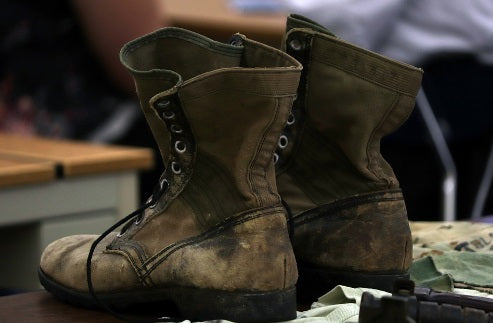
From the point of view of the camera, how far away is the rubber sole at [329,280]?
117 cm

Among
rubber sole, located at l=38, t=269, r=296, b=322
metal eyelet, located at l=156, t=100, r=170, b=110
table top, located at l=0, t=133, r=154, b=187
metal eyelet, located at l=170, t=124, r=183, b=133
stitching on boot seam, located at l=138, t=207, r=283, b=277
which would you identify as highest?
metal eyelet, located at l=156, t=100, r=170, b=110

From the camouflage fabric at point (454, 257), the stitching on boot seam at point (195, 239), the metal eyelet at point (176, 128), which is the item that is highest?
the metal eyelet at point (176, 128)

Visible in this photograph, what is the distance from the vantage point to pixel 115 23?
125 inches

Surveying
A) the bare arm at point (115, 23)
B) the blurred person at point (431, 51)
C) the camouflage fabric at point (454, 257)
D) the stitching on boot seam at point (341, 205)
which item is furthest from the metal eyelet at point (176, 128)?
the bare arm at point (115, 23)

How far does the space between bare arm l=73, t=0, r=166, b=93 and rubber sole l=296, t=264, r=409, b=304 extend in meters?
2.01

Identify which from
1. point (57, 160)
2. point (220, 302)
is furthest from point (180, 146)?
point (57, 160)

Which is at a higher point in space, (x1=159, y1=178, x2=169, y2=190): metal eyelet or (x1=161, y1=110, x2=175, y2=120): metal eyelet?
(x1=161, y1=110, x2=175, y2=120): metal eyelet

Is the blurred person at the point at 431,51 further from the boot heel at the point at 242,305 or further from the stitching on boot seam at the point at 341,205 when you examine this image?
the boot heel at the point at 242,305

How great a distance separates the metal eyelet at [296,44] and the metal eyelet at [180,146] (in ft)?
0.60

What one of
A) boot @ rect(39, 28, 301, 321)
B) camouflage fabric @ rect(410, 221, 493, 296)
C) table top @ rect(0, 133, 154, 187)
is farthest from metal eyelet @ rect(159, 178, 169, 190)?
table top @ rect(0, 133, 154, 187)

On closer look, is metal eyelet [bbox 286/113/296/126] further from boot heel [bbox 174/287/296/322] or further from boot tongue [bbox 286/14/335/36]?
boot heel [bbox 174/287/296/322]

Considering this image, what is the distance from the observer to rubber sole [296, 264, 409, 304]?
117cm

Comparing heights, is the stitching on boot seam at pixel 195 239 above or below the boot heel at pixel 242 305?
above

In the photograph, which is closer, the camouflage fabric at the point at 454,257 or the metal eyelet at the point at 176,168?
the metal eyelet at the point at 176,168
